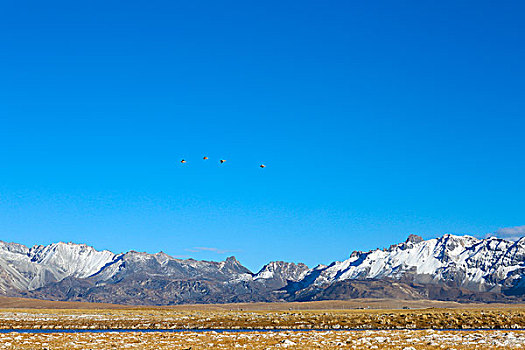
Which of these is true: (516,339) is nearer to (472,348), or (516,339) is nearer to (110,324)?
(472,348)

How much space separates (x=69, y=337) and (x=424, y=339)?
3754 centimetres

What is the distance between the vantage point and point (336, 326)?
93.7 meters

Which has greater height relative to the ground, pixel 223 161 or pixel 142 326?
pixel 223 161

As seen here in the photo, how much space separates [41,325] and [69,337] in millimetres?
45943

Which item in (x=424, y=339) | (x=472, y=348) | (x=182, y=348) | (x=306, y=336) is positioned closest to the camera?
(x=472, y=348)

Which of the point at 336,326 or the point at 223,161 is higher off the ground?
the point at 223,161

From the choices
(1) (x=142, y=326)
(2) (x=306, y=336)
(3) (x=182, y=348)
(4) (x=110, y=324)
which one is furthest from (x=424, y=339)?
(4) (x=110, y=324)

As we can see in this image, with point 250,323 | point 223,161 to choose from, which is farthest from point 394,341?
point 250,323

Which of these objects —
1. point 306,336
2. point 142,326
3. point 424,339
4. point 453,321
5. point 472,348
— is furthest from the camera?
point 142,326

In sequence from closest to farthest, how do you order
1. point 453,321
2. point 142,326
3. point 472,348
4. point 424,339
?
point 472,348, point 424,339, point 453,321, point 142,326

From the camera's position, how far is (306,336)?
5944 centimetres

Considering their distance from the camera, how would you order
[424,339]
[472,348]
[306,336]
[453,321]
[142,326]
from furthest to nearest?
[142,326]
[453,321]
[306,336]
[424,339]
[472,348]

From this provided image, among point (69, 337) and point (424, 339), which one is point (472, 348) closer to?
point (424, 339)

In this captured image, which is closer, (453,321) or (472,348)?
(472,348)
